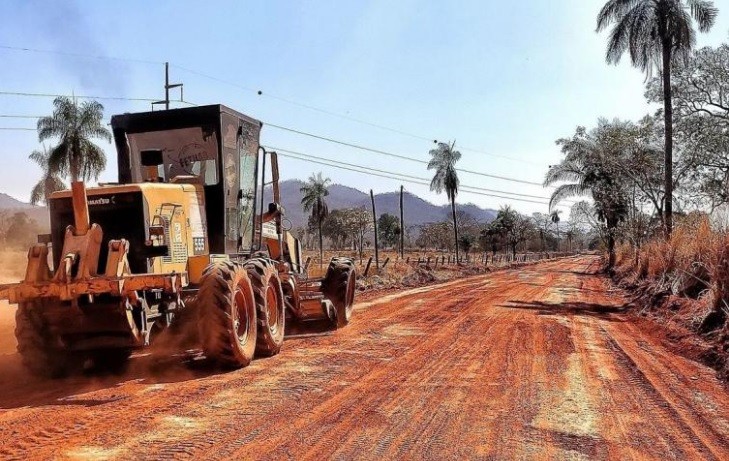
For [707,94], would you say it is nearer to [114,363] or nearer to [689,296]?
[689,296]

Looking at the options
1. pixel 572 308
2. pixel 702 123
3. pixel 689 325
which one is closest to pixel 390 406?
pixel 689 325

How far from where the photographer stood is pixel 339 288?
11477 millimetres

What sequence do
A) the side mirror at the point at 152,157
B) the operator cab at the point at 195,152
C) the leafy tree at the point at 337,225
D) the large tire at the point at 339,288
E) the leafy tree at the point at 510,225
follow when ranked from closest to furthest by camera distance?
the side mirror at the point at 152,157, the operator cab at the point at 195,152, the large tire at the point at 339,288, the leafy tree at the point at 510,225, the leafy tree at the point at 337,225

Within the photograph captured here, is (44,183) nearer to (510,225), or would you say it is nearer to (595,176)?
(595,176)

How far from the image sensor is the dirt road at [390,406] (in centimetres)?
455

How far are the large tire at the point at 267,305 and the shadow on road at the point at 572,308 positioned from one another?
25.0 ft

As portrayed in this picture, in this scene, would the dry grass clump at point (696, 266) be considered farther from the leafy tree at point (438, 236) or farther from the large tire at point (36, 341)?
the leafy tree at point (438, 236)

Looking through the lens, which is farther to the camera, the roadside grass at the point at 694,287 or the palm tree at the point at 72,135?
the palm tree at the point at 72,135

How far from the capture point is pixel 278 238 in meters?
10.7

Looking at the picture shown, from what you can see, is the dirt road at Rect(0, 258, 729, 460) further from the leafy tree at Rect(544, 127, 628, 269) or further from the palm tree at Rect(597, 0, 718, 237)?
the leafy tree at Rect(544, 127, 628, 269)

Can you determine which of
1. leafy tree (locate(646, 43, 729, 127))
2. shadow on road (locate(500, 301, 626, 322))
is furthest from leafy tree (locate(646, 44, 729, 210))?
shadow on road (locate(500, 301, 626, 322))

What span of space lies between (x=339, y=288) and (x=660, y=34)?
1794 cm

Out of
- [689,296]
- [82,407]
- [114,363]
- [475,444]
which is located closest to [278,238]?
[114,363]

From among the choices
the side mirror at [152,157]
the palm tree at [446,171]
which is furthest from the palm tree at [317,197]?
the side mirror at [152,157]
